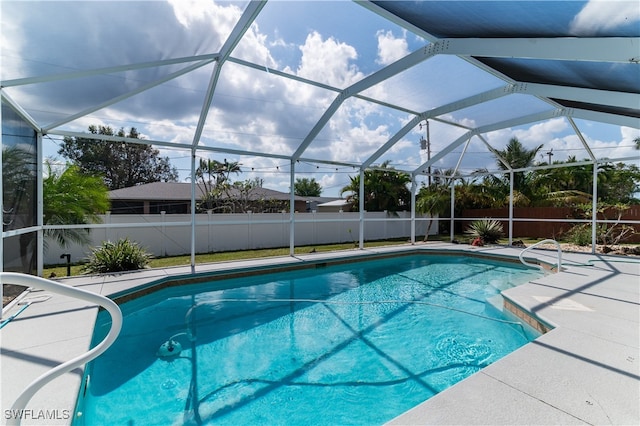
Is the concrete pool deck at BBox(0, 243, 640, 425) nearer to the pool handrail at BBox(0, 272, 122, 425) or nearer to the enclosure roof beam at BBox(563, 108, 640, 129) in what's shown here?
the pool handrail at BBox(0, 272, 122, 425)

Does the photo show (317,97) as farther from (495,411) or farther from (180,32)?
(495,411)

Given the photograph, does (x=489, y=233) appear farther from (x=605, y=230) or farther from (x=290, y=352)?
(x=290, y=352)

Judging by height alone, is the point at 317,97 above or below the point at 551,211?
above

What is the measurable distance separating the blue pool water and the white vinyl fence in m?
3.29

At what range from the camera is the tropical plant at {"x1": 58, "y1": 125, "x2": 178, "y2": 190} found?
20.4 metres

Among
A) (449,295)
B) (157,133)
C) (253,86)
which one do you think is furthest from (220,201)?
(449,295)

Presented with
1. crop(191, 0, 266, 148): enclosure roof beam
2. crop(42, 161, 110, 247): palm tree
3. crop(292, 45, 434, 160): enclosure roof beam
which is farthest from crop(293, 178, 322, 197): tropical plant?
crop(191, 0, 266, 148): enclosure roof beam

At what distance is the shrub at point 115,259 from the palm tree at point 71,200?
59 centimetres

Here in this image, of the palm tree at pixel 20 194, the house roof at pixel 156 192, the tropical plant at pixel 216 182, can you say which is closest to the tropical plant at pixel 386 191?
the tropical plant at pixel 216 182

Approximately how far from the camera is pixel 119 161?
21656 mm

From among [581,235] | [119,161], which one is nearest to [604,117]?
[581,235]

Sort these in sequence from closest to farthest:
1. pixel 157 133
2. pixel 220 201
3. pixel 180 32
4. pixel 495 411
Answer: pixel 495 411 → pixel 180 32 → pixel 157 133 → pixel 220 201

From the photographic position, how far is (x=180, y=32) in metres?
4.42

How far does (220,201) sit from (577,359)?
18.9 meters
